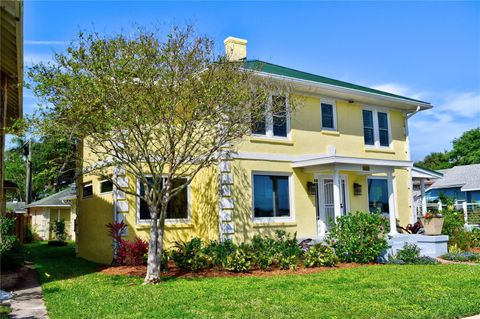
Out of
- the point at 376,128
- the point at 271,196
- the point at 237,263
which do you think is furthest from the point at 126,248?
the point at 376,128

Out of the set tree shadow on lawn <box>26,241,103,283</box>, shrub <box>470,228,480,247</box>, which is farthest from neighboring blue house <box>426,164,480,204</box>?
tree shadow on lawn <box>26,241,103,283</box>

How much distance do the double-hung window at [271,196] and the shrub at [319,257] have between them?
2.59 metres

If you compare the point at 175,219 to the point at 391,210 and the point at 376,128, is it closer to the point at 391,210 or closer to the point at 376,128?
the point at 391,210

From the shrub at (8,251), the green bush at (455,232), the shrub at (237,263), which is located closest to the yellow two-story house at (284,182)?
the green bush at (455,232)

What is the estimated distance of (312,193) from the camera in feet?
52.4

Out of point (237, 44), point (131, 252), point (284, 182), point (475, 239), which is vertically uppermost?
point (237, 44)

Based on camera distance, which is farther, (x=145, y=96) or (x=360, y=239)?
(x=360, y=239)

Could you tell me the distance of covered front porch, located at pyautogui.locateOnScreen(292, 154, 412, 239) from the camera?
589 inches

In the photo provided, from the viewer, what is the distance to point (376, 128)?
60.7ft

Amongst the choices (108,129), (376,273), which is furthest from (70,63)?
(376,273)

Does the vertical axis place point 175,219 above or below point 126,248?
above

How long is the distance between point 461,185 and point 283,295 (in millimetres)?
32424

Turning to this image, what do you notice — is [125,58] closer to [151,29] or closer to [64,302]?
[151,29]

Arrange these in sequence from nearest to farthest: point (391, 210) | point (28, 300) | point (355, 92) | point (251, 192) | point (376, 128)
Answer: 1. point (28, 300)
2. point (251, 192)
3. point (391, 210)
4. point (355, 92)
5. point (376, 128)
